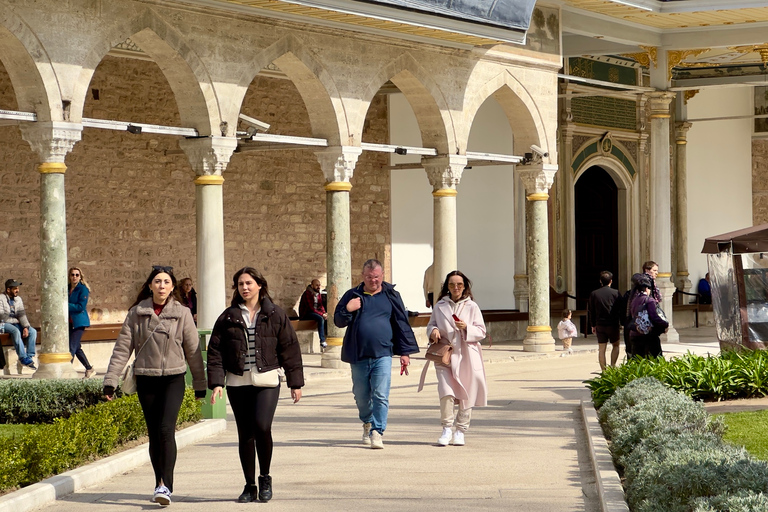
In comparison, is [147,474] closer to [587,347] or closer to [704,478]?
[704,478]

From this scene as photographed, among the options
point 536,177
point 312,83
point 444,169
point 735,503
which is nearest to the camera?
point 735,503

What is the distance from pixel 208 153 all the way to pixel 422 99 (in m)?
3.96

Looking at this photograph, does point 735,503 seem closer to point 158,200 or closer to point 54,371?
point 54,371

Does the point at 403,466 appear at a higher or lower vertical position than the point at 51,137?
lower

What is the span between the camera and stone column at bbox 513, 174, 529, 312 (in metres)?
22.8

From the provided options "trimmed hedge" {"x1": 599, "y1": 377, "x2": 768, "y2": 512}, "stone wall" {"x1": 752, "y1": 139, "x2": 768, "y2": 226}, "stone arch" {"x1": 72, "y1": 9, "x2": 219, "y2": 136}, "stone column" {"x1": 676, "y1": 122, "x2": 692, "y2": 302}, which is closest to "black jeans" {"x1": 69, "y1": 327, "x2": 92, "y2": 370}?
"stone arch" {"x1": 72, "y1": 9, "x2": 219, "y2": 136}

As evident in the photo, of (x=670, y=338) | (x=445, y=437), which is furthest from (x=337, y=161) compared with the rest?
(x=445, y=437)

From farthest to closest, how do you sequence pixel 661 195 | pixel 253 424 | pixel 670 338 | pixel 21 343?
pixel 661 195
pixel 670 338
pixel 21 343
pixel 253 424

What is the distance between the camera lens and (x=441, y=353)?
938 centimetres

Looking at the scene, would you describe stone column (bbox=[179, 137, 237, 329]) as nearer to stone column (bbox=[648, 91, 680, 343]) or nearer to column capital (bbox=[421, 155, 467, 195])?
column capital (bbox=[421, 155, 467, 195])

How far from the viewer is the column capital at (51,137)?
13.1 meters

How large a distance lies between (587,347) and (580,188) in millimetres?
6334

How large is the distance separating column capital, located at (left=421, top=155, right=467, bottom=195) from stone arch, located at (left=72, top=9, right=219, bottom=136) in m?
3.90

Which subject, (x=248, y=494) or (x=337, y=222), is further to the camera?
(x=337, y=222)
